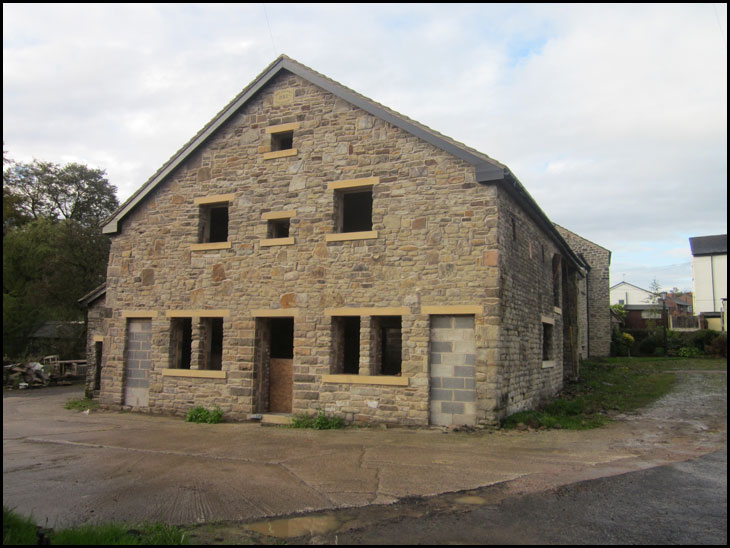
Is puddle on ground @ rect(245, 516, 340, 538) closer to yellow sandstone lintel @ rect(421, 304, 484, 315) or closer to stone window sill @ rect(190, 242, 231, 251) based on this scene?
yellow sandstone lintel @ rect(421, 304, 484, 315)

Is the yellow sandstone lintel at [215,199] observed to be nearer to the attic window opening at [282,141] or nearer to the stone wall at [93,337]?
the attic window opening at [282,141]

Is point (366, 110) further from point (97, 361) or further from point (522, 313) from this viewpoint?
point (97, 361)

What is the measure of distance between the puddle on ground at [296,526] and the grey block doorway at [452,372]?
5.60 metres

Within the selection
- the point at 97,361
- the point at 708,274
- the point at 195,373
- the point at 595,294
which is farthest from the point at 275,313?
the point at 708,274

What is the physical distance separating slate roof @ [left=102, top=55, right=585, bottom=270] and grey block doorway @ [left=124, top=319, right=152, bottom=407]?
2.82 m

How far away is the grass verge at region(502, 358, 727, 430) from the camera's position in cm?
1136

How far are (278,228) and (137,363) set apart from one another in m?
5.36

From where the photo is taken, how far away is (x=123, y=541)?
469 cm

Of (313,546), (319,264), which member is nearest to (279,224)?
(319,264)

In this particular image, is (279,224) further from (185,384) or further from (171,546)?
(171,546)

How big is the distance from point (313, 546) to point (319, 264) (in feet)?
26.4

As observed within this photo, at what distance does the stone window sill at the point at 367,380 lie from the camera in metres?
11.4

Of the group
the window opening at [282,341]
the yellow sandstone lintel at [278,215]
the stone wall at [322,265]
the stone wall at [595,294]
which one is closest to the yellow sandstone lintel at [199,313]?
the stone wall at [322,265]

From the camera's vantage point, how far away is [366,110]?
12461mm
